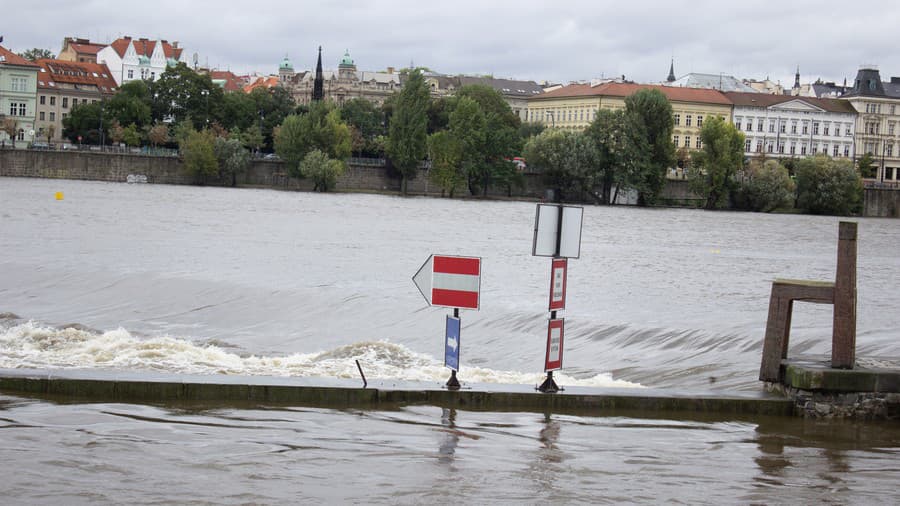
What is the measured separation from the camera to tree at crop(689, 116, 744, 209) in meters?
130

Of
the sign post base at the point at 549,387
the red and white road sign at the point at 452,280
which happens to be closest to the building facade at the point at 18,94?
the red and white road sign at the point at 452,280

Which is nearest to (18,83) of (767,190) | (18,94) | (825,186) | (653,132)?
(18,94)

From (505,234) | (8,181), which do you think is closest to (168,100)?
(8,181)

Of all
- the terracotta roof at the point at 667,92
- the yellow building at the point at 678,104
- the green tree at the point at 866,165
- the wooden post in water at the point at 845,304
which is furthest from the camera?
the yellow building at the point at 678,104

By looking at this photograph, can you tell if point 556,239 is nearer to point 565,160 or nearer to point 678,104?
point 565,160

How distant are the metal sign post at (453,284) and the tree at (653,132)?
11680 cm

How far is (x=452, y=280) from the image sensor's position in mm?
14258

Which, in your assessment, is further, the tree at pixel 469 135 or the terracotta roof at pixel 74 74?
the terracotta roof at pixel 74 74

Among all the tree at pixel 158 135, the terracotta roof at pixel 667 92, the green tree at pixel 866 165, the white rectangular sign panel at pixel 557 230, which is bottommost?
the white rectangular sign panel at pixel 557 230

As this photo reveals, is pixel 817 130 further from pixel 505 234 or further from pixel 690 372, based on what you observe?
pixel 690 372

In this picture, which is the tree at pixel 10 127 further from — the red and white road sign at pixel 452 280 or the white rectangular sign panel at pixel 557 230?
the white rectangular sign panel at pixel 557 230

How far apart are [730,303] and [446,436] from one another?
76.7ft

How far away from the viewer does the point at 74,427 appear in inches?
456

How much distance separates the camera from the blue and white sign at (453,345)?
14.1 meters
